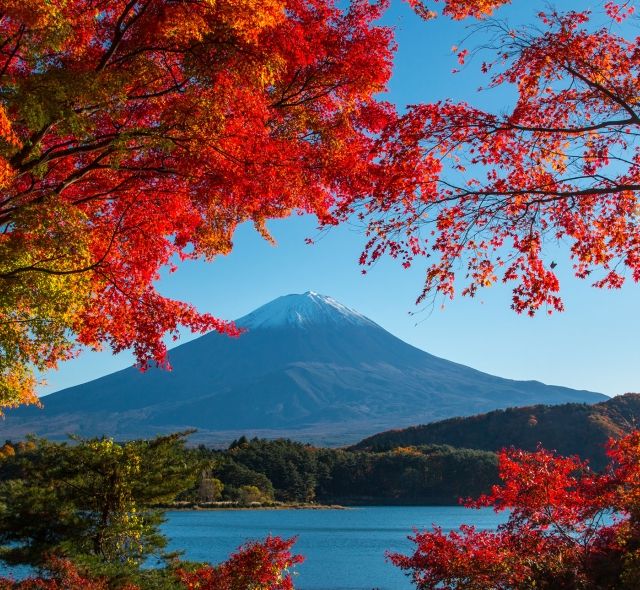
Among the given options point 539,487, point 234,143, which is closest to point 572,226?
point 234,143

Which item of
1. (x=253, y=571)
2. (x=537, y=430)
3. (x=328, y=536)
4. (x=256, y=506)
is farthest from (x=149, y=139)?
(x=537, y=430)

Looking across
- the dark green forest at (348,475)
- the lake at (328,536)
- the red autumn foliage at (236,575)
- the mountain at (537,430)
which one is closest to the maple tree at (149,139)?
the red autumn foliage at (236,575)

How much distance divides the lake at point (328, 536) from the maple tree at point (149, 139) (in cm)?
1586

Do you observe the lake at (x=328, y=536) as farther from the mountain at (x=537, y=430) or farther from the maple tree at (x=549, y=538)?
the maple tree at (x=549, y=538)

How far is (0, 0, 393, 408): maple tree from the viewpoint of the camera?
21.3 ft

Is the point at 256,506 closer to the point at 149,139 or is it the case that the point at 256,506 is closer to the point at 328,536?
the point at 328,536

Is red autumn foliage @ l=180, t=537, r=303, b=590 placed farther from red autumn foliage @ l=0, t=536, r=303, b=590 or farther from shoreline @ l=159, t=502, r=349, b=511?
shoreline @ l=159, t=502, r=349, b=511

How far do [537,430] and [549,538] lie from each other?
239 feet

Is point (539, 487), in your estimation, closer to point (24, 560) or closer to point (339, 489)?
point (24, 560)

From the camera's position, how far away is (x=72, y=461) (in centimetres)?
1076

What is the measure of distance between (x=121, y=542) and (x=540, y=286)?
711cm

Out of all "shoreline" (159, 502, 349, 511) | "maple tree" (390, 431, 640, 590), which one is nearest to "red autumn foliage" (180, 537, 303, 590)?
"maple tree" (390, 431, 640, 590)

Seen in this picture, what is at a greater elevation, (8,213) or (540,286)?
(8,213)

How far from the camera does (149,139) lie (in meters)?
6.95
